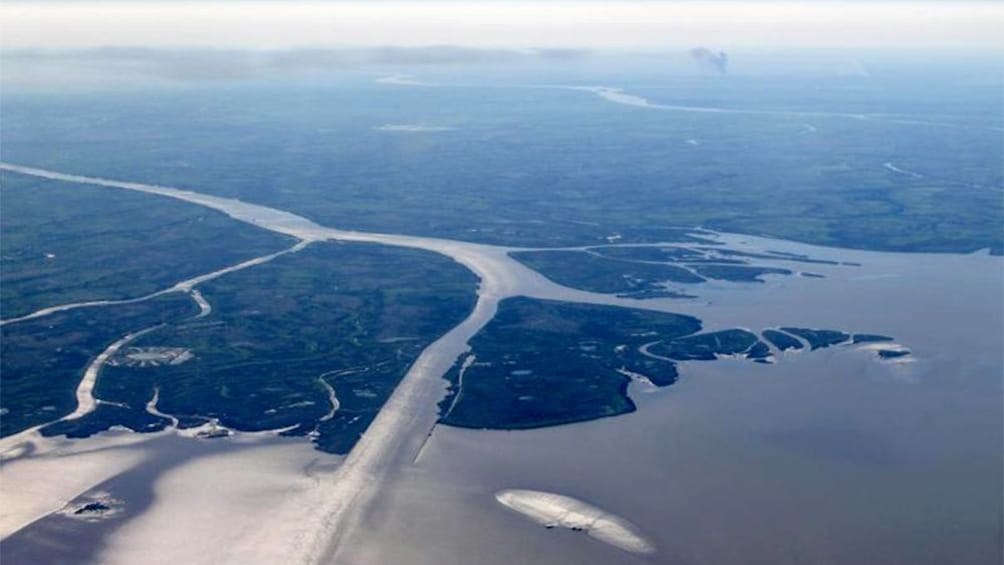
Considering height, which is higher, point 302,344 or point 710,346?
point 710,346

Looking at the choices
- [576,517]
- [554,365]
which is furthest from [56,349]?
[576,517]

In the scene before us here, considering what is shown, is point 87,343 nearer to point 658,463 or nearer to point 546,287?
point 546,287

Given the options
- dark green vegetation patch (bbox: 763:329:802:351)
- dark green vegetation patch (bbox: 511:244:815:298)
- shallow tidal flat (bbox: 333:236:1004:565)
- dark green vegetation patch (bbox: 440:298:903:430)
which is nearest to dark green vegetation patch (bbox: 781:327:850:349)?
dark green vegetation patch (bbox: 440:298:903:430)

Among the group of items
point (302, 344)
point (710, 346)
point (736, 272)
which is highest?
point (736, 272)

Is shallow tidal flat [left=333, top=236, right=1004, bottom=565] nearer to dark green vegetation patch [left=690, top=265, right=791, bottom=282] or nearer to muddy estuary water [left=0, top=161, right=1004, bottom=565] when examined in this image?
muddy estuary water [left=0, top=161, right=1004, bottom=565]

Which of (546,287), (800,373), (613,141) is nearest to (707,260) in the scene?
(546,287)

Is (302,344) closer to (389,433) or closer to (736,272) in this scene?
(389,433)

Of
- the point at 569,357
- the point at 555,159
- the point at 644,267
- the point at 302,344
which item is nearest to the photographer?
the point at 569,357
